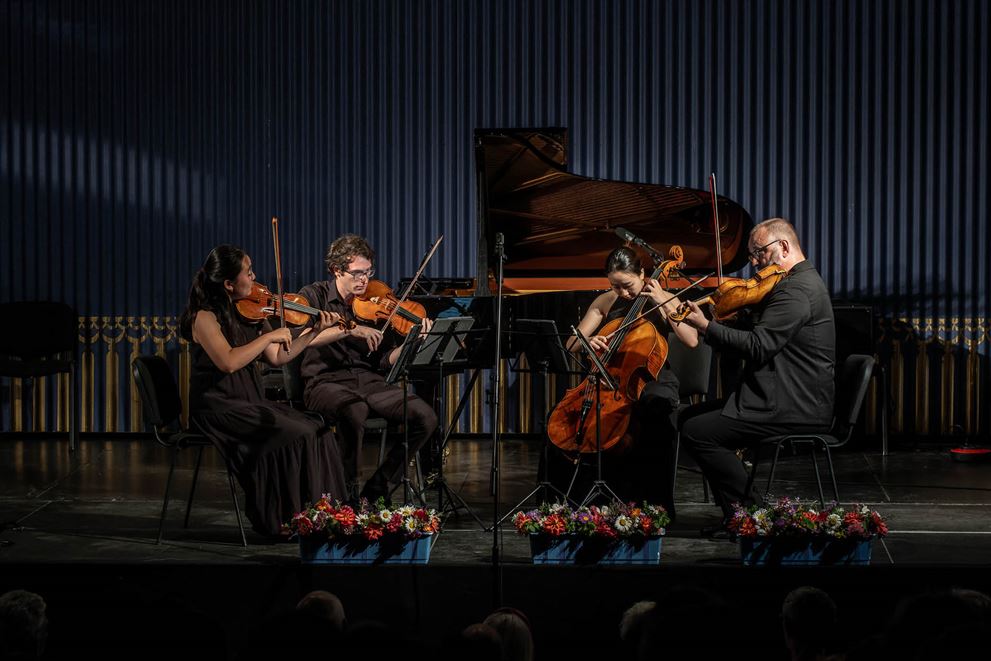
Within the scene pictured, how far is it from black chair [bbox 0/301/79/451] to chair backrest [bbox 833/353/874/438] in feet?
16.2

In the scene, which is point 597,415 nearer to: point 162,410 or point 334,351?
point 334,351

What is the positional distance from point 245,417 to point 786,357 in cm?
215

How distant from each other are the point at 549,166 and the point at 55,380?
13.7ft

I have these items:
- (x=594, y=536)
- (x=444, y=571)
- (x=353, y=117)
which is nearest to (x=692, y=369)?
(x=594, y=536)

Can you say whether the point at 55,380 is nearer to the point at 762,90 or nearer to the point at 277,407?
the point at 277,407

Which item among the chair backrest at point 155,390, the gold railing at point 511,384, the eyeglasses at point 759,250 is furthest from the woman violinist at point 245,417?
the gold railing at point 511,384

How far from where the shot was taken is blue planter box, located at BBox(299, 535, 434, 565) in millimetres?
3660

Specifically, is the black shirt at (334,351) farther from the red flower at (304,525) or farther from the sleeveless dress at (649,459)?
the red flower at (304,525)

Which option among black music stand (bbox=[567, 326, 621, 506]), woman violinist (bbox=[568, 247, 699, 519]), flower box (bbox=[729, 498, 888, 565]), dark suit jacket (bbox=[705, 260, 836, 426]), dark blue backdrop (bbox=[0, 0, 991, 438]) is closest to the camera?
flower box (bbox=[729, 498, 888, 565])

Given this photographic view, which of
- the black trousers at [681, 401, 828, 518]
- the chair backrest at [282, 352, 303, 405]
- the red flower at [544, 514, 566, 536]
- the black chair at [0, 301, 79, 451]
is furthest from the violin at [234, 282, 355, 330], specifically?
the black chair at [0, 301, 79, 451]

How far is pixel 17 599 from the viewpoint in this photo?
7.48 ft

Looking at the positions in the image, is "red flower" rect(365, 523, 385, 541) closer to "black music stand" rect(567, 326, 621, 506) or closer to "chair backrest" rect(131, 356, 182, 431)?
"black music stand" rect(567, 326, 621, 506)

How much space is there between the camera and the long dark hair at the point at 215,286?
14.1ft

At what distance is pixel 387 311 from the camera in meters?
4.99
